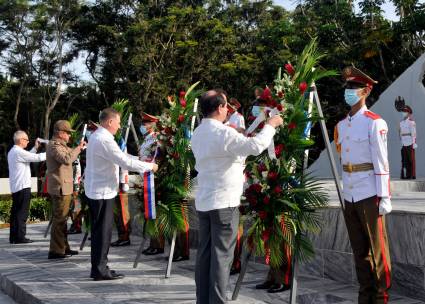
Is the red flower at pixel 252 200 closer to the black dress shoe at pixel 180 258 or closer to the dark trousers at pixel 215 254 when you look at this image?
the dark trousers at pixel 215 254

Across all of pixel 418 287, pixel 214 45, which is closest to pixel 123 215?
pixel 418 287

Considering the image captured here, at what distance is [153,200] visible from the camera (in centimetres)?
Answer: 621

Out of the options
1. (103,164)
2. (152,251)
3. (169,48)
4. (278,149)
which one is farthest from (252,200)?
(169,48)

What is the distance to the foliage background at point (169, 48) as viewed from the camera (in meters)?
22.5

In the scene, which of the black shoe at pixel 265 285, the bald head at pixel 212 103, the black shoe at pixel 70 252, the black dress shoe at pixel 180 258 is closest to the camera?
the bald head at pixel 212 103

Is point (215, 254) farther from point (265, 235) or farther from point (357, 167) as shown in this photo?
point (357, 167)

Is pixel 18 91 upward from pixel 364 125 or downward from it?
upward

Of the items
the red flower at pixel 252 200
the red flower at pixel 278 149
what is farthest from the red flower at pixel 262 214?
the red flower at pixel 278 149

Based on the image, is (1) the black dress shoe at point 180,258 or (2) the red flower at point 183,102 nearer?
(2) the red flower at point 183,102

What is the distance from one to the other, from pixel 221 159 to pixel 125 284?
91.9 inches

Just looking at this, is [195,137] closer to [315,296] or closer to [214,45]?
[315,296]

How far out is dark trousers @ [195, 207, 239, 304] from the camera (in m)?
4.04

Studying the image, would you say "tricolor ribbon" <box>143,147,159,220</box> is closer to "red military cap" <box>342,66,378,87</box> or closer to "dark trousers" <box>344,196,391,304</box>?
"dark trousers" <box>344,196,391,304</box>

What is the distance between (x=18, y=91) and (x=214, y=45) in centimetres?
1167
